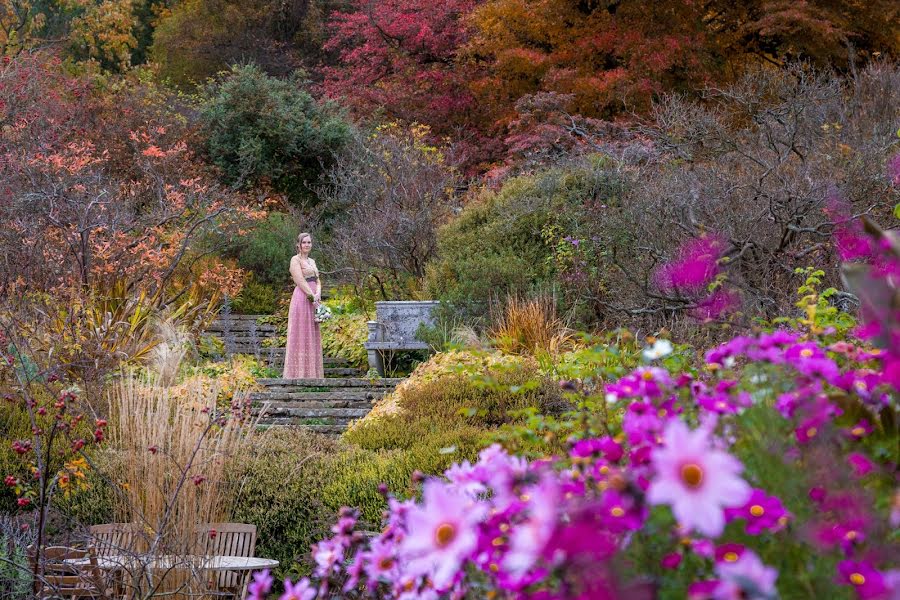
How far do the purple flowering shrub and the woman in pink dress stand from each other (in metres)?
9.05

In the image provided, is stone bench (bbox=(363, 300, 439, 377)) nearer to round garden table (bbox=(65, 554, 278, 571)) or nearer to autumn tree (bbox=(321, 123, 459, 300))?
autumn tree (bbox=(321, 123, 459, 300))

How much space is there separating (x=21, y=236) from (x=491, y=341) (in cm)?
513

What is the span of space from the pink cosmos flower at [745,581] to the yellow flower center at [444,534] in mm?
395

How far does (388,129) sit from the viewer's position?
56.4ft

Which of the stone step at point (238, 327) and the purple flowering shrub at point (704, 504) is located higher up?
the stone step at point (238, 327)

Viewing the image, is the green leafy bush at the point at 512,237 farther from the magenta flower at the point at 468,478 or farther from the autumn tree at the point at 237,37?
the autumn tree at the point at 237,37

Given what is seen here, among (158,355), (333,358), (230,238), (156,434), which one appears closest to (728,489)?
(156,434)

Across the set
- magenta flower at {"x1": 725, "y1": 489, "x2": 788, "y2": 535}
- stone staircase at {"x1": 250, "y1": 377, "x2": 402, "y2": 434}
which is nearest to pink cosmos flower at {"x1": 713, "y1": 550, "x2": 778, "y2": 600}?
magenta flower at {"x1": 725, "y1": 489, "x2": 788, "y2": 535}

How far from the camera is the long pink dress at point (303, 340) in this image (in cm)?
1109

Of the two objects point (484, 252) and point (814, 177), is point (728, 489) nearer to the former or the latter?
point (814, 177)

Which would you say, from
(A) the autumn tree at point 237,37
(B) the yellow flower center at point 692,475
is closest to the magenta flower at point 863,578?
(B) the yellow flower center at point 692,475

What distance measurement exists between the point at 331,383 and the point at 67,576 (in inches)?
232

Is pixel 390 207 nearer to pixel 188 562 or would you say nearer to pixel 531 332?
pixel 531 332

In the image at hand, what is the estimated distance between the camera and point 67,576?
4438 mm
